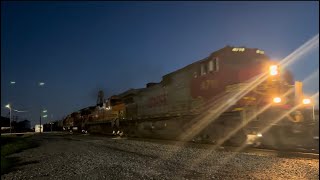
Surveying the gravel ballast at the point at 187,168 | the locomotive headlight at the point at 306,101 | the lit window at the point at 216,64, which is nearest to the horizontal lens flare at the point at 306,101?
the locomotive headlight at the point at 306,101

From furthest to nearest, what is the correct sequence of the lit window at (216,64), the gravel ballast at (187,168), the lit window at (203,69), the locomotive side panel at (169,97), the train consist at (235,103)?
the locomotive side panel at (169,97) → the lit window at (203,69) → the lit window at (216,64) → the train consist at (235,103) → the gravel ballast at (187,168)

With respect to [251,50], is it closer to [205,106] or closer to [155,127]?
[205,106]

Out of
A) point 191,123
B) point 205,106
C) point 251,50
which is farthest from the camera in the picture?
point 191,123

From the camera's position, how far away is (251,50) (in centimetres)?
Answer: 1745

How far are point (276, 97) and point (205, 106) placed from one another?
4517 mm

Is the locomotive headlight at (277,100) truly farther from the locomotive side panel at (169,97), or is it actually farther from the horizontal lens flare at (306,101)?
the locomotive side panel at (169,97)

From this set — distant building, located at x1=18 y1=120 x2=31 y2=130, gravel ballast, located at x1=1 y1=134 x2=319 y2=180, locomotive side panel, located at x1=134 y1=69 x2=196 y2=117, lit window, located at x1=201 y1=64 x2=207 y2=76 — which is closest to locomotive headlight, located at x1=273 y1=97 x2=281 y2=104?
gravel ballast, located at x1=1 y1=134 x2=319 y2=180

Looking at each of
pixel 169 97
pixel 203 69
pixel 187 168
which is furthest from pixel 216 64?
pixel 187 168

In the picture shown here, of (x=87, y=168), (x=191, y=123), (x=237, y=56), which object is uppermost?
(x=237, y=56)

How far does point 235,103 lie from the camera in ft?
54.4

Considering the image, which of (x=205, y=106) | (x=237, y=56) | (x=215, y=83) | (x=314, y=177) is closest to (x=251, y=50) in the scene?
(x=237, y=56)

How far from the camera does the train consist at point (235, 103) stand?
13961 mm

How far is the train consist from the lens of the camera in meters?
14.0

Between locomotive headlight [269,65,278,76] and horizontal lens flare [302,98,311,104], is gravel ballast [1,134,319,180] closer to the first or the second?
horizontal lens flare [302,98,311,104]
